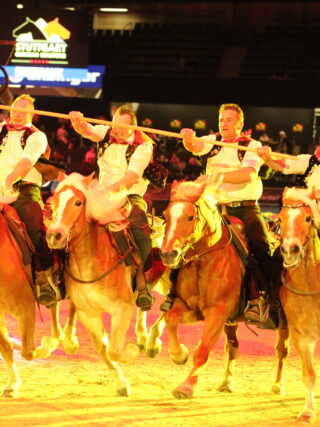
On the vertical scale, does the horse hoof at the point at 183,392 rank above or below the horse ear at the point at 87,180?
below

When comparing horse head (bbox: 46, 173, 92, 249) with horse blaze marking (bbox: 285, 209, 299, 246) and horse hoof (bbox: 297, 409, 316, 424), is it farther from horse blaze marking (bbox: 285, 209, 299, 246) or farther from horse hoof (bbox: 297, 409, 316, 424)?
horse hoof (bbox: 297, 409, 316, 424)

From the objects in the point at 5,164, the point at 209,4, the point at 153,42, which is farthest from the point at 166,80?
the point at 5,164

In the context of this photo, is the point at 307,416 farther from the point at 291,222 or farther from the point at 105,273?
the point at 105,273

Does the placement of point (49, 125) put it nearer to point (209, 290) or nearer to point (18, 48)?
point (18, 48)

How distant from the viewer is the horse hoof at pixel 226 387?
7.77 metres

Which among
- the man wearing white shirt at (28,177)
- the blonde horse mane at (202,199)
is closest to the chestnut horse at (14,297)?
the man wearing white shirt at (28,177)

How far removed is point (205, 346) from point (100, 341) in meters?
1.02

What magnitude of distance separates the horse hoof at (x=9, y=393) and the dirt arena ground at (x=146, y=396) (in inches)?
2.3

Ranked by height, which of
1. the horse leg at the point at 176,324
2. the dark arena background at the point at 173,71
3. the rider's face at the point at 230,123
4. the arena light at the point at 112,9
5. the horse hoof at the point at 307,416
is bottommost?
the horse hoof at the point at 307,416

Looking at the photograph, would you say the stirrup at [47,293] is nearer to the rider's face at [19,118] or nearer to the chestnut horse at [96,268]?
the chestnut horse at [96,268]

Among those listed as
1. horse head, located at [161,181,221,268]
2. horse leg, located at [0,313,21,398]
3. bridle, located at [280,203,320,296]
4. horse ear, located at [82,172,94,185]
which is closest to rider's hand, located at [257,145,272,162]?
horse head, located at [161,181,221,268]

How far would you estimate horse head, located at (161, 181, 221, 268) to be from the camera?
21.8 feet

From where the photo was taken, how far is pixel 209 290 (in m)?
7.18

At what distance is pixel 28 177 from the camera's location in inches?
315
